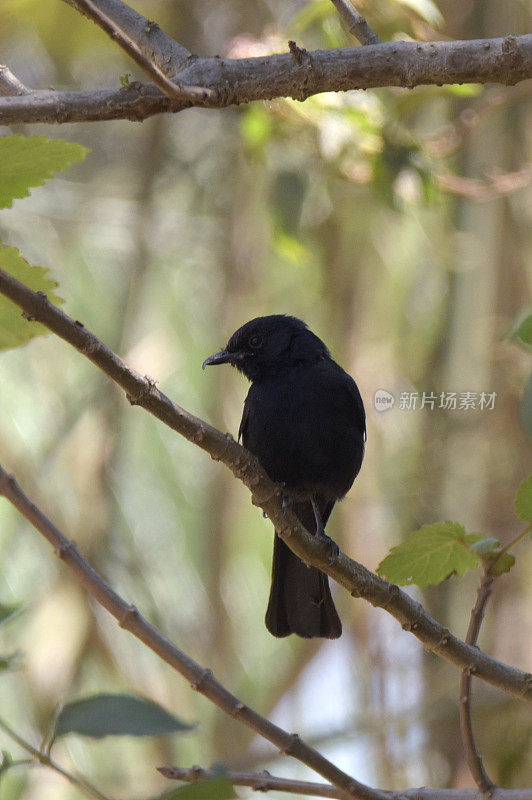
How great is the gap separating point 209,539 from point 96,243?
2.36 metres

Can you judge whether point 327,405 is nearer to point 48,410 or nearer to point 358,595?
point 358,595

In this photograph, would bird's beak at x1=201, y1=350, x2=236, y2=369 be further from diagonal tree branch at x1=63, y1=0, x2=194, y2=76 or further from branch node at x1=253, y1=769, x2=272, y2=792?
branch node at x1=253, y1=769, x2=272, y2=792

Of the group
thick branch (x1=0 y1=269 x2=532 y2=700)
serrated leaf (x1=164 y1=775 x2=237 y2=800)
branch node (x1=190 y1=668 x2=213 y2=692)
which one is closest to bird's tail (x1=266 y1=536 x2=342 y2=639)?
thick branch (x1=0 y1=269 x2=532 y2=700)

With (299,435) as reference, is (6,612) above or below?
below

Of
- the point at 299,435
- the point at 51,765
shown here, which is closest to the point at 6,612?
the point at 51,765

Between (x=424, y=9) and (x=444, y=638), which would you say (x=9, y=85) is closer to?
(x=444, y=638)

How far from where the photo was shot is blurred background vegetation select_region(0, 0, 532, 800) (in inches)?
210

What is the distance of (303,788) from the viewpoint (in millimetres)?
2072

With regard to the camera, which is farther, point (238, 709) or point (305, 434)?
point (305, 434)

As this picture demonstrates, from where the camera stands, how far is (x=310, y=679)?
605 cm

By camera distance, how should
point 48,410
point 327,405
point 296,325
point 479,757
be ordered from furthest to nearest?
point 48,410, point 296,325, point 327,405, point 479,757

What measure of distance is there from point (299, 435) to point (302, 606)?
2.29 ft

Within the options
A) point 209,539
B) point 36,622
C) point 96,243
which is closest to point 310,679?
point 209,539

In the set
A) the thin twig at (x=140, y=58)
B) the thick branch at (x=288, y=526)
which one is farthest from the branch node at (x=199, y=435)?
the thin twig at (x=140, y=58)
